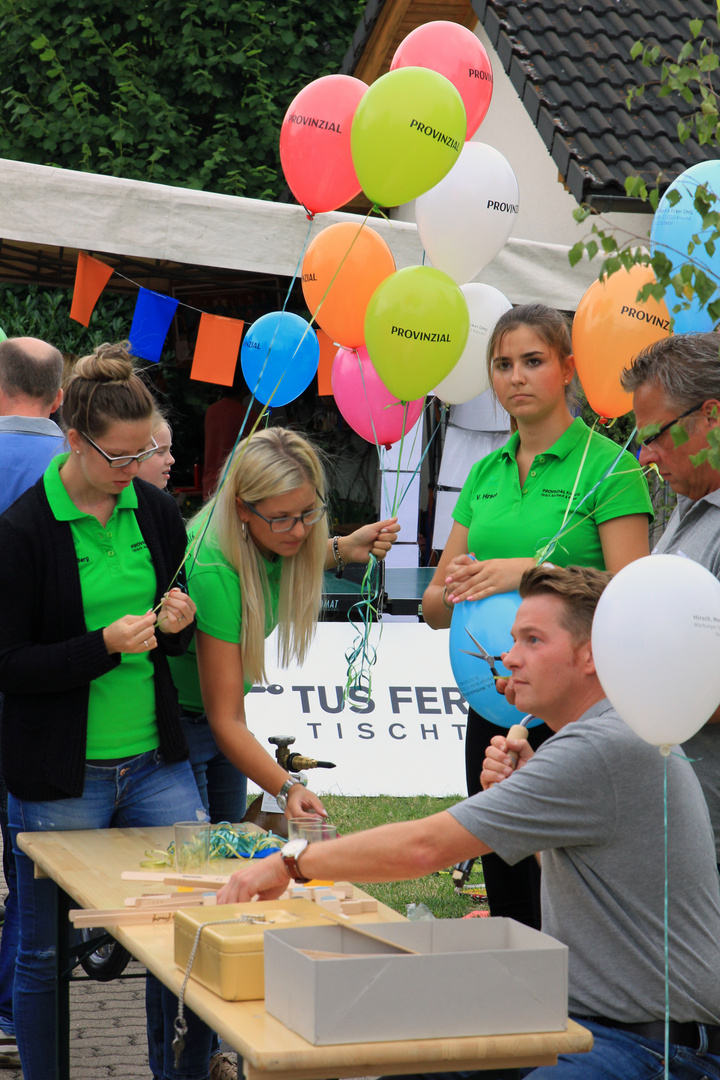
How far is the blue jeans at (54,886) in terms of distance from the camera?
2555 mm

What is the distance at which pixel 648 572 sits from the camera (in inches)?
73.5

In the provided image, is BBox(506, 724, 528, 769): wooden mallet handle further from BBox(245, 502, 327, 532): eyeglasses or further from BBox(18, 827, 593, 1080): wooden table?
BBox(245, 502, 327, 532): eyeglasses

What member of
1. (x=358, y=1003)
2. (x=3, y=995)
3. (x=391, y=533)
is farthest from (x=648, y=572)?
(x=3, y=995)

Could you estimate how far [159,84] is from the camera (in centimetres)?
1308

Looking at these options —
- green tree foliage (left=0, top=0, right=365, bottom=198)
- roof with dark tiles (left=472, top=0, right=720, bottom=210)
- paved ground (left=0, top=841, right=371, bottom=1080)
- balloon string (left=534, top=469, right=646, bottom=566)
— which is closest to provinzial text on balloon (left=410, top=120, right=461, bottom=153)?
balloon string (left=534, top=469, right=646, bottom=566)

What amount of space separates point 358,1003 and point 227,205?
472cm

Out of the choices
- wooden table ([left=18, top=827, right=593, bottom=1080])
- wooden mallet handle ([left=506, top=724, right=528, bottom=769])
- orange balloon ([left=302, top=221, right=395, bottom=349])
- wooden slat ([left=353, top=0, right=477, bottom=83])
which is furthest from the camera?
wooden slat ([left=353, top=0, right=477, bottom=83])

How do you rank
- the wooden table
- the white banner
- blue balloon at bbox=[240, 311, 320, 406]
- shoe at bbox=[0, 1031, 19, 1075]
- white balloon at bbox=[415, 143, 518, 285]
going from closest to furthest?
the wooden table < shoe at bbox=[0, 1031, 19, 1075] < white balloon at bbox=[415, 143, 518, 285] < blue balloon at bbox=[240, 311, 320, 406] < the white banner

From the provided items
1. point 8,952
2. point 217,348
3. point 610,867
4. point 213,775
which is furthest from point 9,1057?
point 217,348

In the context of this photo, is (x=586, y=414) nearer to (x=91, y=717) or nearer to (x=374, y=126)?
(x=374, y=126)

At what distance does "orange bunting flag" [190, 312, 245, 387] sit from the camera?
627 cm

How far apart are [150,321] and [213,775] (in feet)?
12.0

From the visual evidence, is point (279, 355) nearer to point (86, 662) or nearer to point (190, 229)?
point (190, 229)

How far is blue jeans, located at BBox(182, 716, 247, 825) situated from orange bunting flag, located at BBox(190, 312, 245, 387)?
3.45 m
